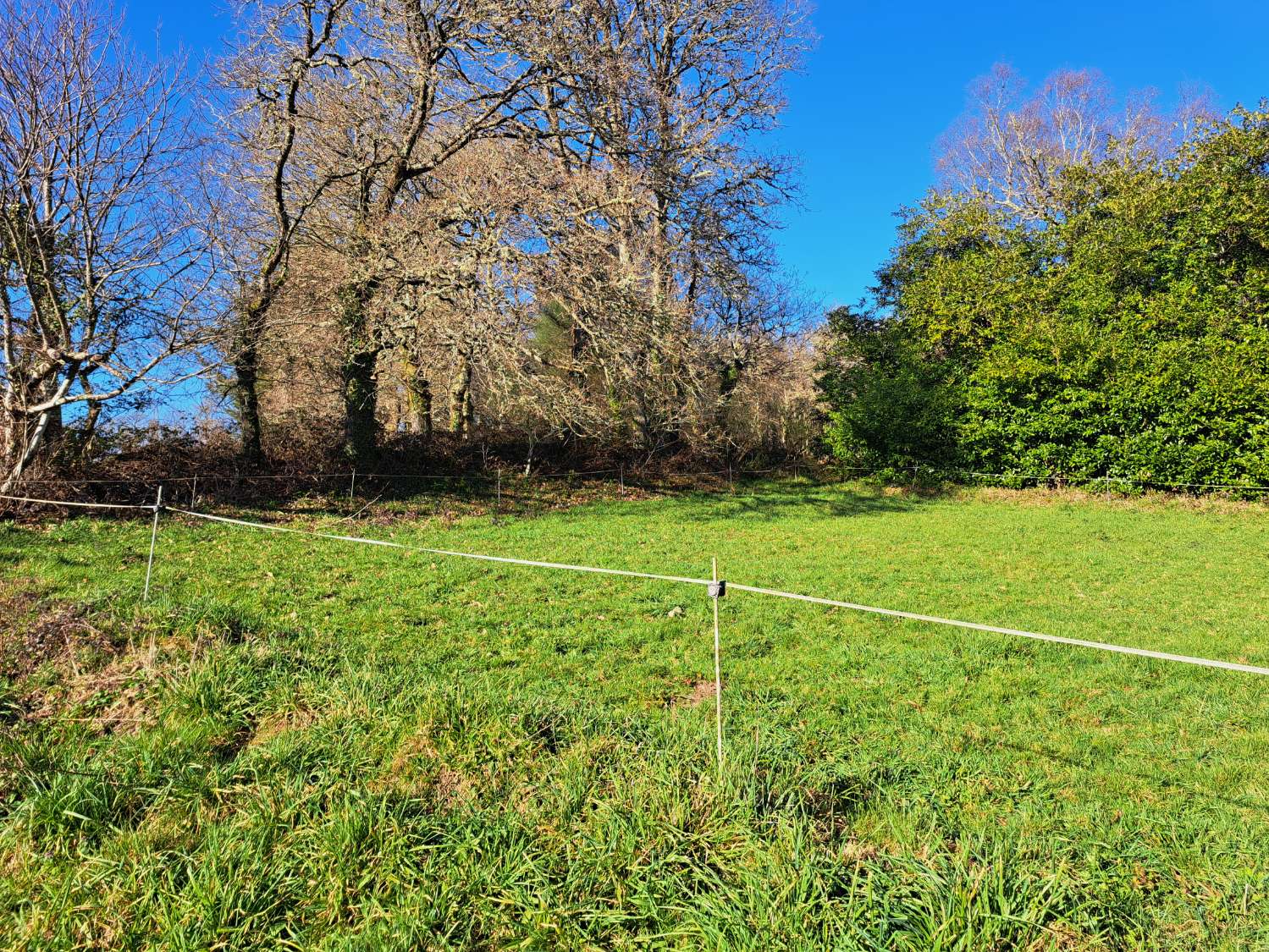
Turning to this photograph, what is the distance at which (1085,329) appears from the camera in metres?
18.3

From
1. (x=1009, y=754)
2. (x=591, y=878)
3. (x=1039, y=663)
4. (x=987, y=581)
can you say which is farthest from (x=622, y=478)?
(x=591, y=878)

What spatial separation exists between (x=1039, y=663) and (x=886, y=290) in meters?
21.7

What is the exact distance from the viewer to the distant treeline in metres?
16.6

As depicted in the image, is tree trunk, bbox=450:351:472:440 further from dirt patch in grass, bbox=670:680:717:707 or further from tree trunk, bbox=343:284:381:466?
dirt patch in grass, bbox=670:680:717:707

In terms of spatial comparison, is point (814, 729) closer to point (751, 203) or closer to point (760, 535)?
point (760, 535)

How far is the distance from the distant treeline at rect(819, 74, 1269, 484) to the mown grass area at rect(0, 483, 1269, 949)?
11.9m

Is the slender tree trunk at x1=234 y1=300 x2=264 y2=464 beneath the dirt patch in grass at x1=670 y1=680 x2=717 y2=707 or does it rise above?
above

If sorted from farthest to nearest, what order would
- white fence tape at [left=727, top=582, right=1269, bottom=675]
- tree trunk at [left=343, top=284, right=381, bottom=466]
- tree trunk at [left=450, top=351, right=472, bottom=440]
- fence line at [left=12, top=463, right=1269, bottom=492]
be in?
tree trunk at [left=450, top=351, right=472, bottom=440] < tree trunk at [left=343, top=284, right=381, bottom=466] < fence line at [left=12, top=463, right=1269, bottom=492] < white fence tape at [left=727, top=582, right=1269, bottom=675]

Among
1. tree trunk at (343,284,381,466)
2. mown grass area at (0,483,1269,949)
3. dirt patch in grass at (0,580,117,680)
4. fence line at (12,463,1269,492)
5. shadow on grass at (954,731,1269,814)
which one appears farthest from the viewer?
tree trunk at (343,284,381,466)

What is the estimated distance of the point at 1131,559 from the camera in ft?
32.7

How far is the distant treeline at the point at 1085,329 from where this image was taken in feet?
54.5

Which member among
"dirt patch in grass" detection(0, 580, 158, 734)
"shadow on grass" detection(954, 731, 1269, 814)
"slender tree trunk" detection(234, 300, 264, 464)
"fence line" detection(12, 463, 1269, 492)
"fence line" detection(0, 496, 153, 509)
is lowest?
"shadow on grass" detection(954, 731, 1269, 814)

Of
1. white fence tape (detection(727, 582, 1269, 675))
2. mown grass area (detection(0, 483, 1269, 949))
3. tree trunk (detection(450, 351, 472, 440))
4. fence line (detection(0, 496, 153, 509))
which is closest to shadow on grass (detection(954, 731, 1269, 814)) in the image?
mown grass area (detection(0, 483, 1269, 949))

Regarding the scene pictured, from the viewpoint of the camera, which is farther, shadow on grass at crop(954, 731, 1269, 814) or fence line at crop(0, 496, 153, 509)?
fence line at crop(0, 496, 153, 509)
